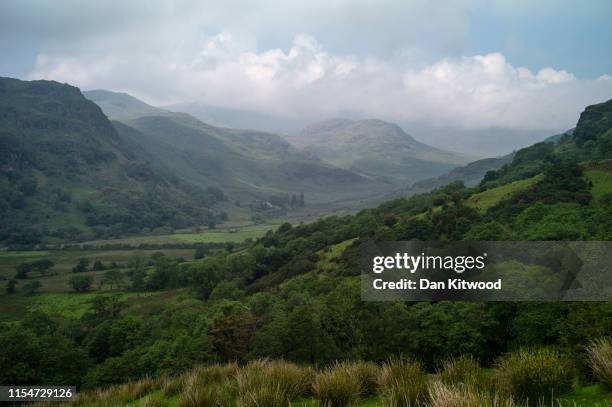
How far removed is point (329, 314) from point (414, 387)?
30.6 meters

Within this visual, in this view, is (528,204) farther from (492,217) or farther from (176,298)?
(176,298)

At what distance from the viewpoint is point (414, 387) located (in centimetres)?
768

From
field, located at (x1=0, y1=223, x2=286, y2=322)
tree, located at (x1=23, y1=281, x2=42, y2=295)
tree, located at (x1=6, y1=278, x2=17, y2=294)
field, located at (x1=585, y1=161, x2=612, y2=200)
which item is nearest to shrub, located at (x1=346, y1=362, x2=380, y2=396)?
field, located at (x1=585, y1=161, x2=612, y2=200)

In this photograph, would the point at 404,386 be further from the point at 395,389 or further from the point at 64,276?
the point at 64,276

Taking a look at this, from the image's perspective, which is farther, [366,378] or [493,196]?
[493,196]

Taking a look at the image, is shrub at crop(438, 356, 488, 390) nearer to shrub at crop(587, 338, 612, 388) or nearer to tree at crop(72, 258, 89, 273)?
shrub at crop(587, 338, 612, 388)

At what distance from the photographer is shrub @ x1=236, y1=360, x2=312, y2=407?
7.93m

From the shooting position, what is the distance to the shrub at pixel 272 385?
7.93 metres

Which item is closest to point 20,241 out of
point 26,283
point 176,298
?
point 26,283

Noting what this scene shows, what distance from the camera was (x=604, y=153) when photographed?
88125mm

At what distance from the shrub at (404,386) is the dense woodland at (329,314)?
3465 millimetres

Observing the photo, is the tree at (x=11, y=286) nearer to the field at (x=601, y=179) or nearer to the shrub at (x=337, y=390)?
the shrub at (x=337, y=390)

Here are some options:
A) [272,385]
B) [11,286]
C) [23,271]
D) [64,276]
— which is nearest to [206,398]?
[272,385]

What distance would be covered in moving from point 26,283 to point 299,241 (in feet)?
250
